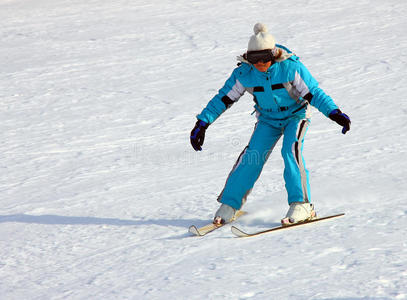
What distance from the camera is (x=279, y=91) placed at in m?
4.33

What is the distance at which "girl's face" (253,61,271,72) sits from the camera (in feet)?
13.9

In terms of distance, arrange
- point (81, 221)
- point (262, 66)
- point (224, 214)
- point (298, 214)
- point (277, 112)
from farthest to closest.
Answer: point (81, 221)
point (224, 214)
point (277, 112)
point (298, 214)
point (262, 66)

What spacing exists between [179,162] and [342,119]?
2448 mm

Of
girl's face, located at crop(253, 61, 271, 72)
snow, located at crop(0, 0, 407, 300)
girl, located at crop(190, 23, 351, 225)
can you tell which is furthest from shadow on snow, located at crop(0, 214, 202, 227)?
girl's face, located at crop(253, 61, 271, 72)

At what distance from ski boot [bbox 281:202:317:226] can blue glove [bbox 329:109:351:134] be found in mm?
582

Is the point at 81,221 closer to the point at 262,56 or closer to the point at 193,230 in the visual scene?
the point at 193,230

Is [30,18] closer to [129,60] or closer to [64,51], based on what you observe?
[64,51]

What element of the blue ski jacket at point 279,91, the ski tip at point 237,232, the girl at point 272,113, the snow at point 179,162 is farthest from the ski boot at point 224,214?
the blue ski jacket at point 279,91

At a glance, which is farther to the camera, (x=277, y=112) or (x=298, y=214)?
(x=277, y=112)

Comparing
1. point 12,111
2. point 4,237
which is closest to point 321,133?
point 4,237

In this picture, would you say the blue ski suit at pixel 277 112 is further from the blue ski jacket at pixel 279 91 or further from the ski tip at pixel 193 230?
the ski tip at pixel 193 230

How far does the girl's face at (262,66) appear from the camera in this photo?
4.23 meters

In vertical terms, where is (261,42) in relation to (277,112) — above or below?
above

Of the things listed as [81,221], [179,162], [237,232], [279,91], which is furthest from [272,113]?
[179,162]
